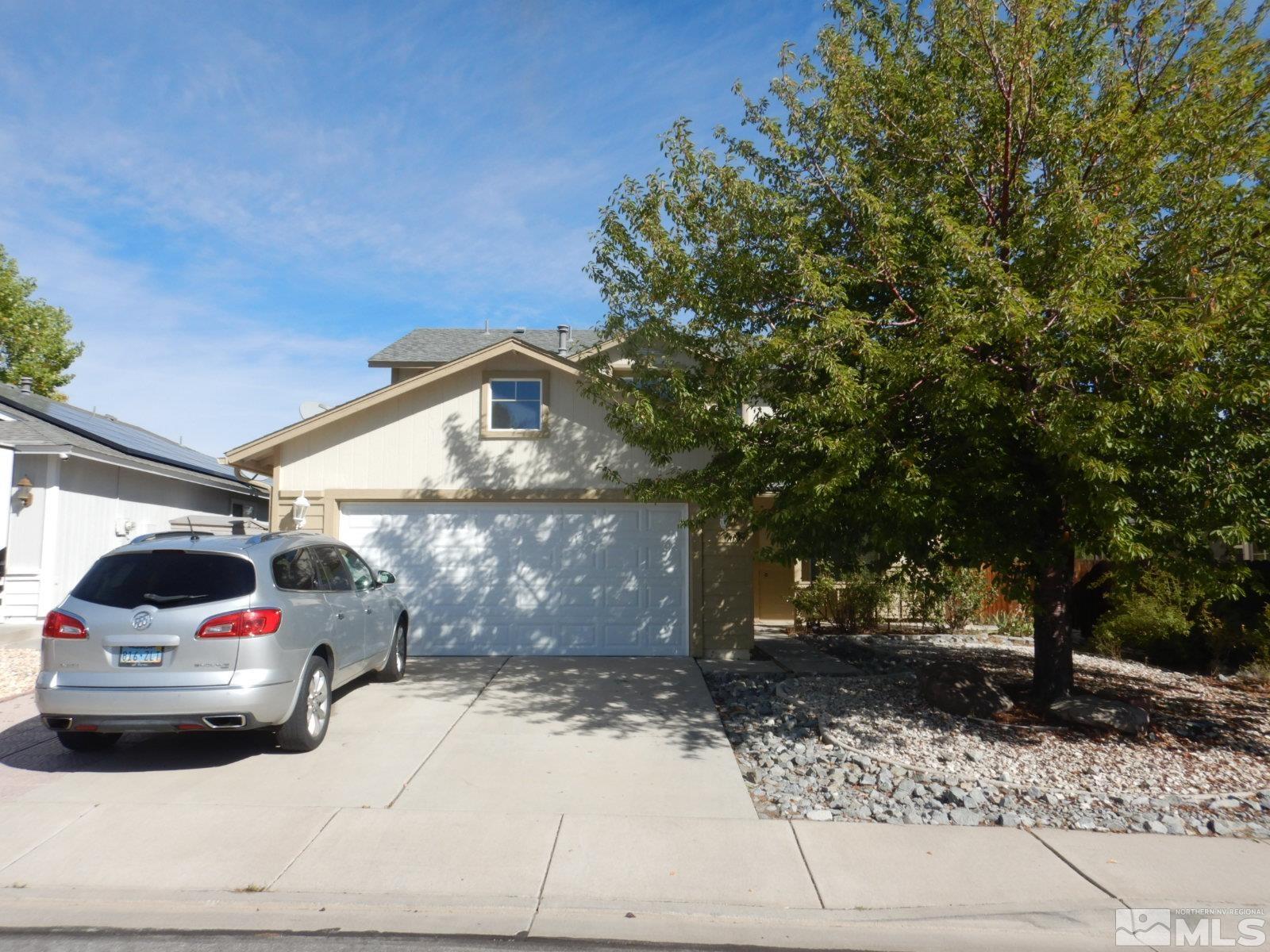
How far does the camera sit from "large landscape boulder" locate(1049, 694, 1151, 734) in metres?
7.68

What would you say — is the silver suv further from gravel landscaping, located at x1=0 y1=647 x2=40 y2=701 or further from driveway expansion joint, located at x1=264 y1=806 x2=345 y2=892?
gravel landscaping, located at x1=0 y1=647 x2=40 y2=701

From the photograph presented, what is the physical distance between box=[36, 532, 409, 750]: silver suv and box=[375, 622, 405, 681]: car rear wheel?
2755mm

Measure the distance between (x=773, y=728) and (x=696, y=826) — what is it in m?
2.66

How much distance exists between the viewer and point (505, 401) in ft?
39.3

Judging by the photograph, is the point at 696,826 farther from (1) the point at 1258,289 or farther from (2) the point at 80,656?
(1) the point at 1258,289

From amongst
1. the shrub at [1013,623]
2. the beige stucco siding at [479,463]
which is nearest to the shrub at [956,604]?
the shrub at [1013,623]

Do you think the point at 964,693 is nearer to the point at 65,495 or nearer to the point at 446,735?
the point at 446,735

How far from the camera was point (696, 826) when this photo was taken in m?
5.57

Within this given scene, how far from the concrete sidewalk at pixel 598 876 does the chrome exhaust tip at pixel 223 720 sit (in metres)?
0.58

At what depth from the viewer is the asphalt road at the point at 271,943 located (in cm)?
405

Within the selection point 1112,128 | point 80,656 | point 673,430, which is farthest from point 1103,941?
point 80,656

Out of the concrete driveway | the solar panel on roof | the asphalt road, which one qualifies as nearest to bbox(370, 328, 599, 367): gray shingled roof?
the solar panel on roof

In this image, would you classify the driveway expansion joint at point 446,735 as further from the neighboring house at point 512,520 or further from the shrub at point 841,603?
the shrub at point 841,603

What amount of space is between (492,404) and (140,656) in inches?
253
